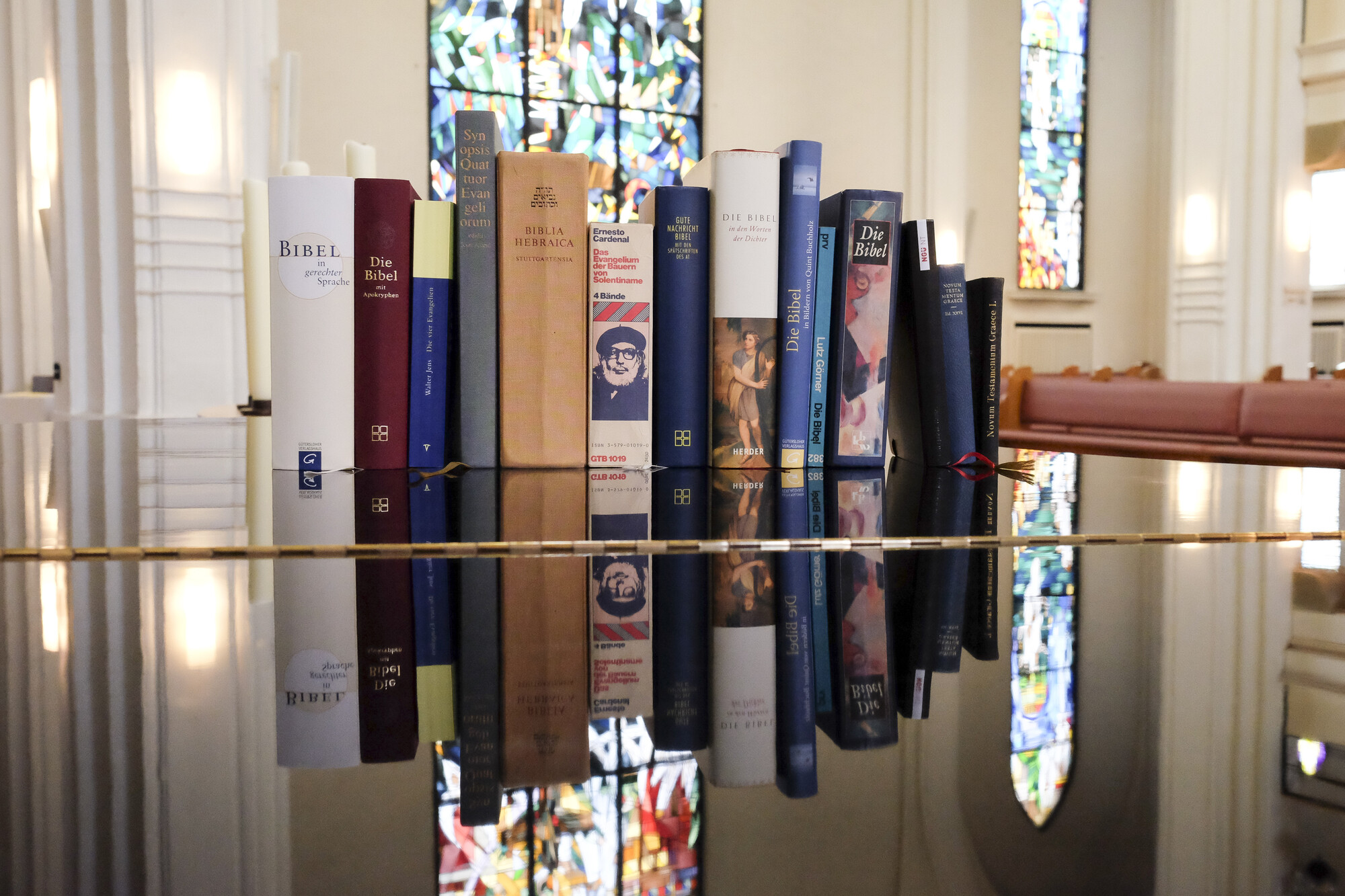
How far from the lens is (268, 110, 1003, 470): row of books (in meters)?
0.94

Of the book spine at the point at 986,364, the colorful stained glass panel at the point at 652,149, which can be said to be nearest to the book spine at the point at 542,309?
the book spine at the point at 986,364

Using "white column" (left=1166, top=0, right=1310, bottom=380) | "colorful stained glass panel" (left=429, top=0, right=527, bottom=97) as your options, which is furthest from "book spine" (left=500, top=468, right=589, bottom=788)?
"white column" (left=1166, top=0, right=1310, bottom=380)

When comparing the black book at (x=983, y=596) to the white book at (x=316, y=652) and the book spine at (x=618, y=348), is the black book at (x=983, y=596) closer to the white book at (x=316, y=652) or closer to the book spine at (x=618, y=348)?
the white book at (x=316, y=652)

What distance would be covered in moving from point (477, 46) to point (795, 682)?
26.0ft

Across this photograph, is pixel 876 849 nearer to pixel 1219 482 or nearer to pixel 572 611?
pixel 572 611

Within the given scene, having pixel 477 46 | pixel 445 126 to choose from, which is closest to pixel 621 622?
pixel 445 126

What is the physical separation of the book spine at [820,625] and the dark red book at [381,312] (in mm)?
469

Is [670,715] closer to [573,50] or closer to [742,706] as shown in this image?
[742,706]

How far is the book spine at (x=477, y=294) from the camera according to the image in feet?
3.15

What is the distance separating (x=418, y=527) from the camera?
0.59m

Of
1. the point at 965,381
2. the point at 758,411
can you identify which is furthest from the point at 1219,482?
the point at 758,411

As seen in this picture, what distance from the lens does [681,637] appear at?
376 millimetres

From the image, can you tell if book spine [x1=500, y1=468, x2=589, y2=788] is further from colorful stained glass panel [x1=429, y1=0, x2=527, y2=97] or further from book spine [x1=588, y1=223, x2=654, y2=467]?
colorful stained glass panel [x1=429, y1=0, x2=527, y2=97]

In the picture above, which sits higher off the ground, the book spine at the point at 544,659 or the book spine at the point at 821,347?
the book spine at the point at 821,347
